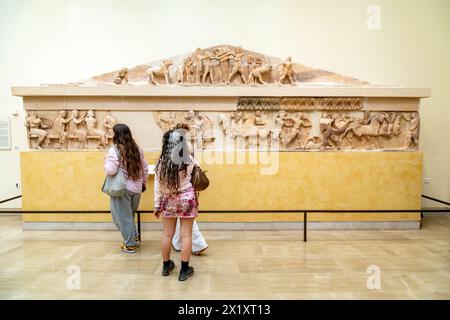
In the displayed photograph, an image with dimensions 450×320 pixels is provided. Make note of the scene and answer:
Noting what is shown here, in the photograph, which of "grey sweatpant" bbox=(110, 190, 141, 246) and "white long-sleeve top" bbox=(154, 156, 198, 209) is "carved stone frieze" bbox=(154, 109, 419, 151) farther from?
"white long-sleeve top" bbox=(154, 156, 198, 209)

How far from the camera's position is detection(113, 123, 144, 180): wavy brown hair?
4.35 meters

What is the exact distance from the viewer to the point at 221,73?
625cm

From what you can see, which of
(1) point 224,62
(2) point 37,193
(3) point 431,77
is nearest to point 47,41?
(2) point 37,193

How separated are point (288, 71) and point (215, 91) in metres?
1.52

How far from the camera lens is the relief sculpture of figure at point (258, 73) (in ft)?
20.1

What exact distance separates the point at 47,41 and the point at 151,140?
13.1 feet

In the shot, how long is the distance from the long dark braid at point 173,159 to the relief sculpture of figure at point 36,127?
11.9 ft

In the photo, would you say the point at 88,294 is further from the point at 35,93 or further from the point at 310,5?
the point at 310,5

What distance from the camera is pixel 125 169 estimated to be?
14.5 feet

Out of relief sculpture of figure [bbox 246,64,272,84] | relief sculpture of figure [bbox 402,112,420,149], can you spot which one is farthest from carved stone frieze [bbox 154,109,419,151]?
relief sculpture of figure [bbox 246,64,272,84]

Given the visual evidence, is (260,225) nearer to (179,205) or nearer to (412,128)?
(179,205)

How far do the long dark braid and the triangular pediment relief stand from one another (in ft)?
9.47

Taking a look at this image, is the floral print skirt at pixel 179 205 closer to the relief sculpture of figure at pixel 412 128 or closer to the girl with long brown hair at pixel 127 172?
the girl with long brown hair at pixel 127 172

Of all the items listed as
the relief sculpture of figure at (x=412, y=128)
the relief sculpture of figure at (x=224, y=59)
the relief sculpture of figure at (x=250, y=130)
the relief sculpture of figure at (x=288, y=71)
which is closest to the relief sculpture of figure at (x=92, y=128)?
the relief sculpture of figure at (x=224, y=59)
